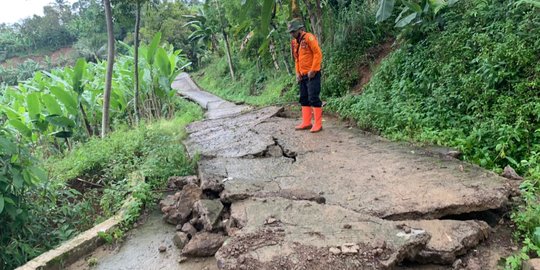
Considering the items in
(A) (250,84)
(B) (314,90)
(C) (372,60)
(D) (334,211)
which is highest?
(C) (372,60)

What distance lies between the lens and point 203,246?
2539mm

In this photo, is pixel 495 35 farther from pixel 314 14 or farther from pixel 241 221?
pixel 314 14

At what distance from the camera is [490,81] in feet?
12.6

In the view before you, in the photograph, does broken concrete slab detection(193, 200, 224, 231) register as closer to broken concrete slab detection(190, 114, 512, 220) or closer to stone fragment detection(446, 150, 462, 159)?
broken concrete slab detection(190, 114, 512, 220)

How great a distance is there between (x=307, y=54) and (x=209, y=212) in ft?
10.4

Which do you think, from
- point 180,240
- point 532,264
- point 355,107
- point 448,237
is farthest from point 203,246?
point 355,107

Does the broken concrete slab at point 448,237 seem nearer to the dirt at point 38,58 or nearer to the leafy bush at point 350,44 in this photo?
the leafy bush at point 350,44

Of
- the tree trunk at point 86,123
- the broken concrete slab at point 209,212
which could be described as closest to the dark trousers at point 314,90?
the broken concrete slab at point 209,212

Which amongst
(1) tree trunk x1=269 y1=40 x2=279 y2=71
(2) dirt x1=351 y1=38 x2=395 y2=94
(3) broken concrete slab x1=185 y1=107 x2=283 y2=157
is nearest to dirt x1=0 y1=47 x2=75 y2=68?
(1) tree trunk x1=269 y1=40 x2=279 y2=71

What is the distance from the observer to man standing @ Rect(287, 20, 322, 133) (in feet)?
16.9

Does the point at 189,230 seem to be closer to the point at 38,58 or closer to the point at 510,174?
the point at 510,174

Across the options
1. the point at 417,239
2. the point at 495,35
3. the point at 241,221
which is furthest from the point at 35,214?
the point at 495,35

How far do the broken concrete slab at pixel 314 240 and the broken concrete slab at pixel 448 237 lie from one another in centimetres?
7

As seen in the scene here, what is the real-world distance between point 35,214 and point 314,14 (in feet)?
21.8
